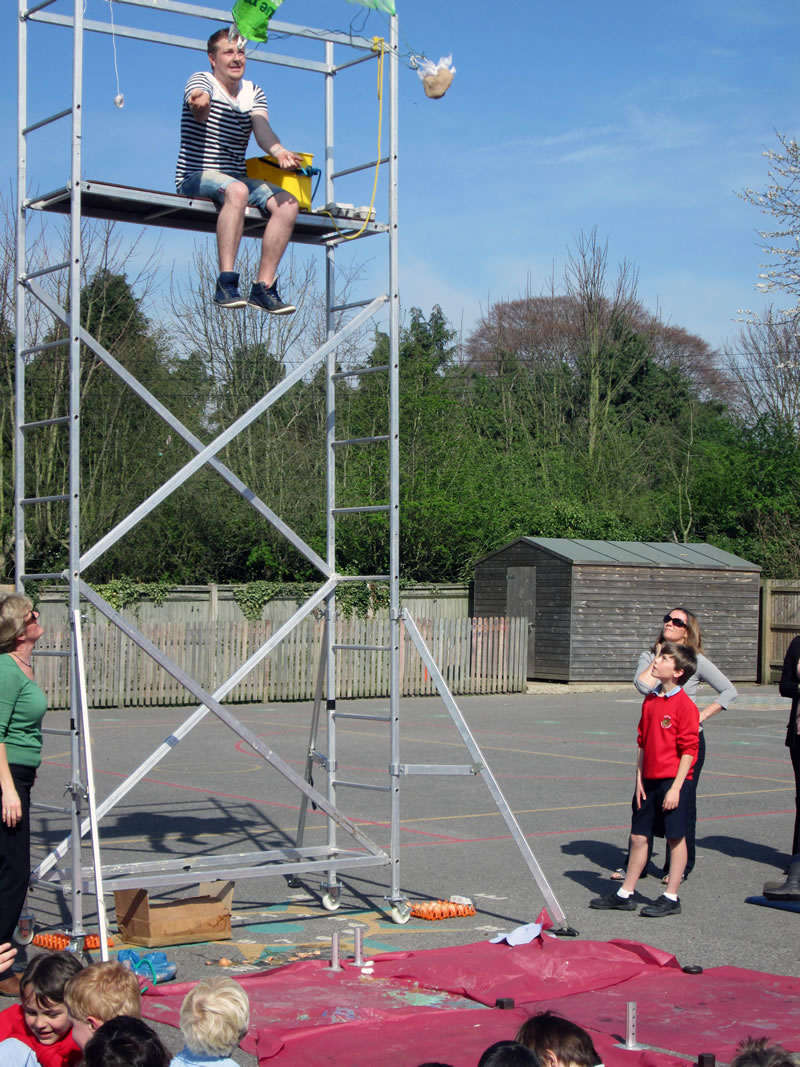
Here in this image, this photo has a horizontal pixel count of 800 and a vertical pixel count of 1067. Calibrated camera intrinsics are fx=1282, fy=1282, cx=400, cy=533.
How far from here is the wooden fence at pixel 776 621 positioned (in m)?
28.4

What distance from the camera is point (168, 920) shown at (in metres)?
7.13

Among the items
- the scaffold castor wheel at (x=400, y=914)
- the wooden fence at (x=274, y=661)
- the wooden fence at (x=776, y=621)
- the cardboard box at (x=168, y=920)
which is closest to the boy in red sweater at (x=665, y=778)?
the scaffold castor wheel at (x=400, y=914)

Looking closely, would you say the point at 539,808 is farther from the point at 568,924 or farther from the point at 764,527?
the point at 764,527

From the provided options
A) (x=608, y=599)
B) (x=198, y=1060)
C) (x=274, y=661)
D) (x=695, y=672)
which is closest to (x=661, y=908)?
(x=695, y=672)

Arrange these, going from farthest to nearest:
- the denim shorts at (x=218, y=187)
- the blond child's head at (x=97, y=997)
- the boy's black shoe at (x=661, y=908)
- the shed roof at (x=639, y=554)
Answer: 1. the shed roof at (x=639, y=554)
2. the boy's black shoe at (x=661, y=908)
3. the denim shorts at (x=218, y=187)
4. the blond child's head at (x=97, y=997)

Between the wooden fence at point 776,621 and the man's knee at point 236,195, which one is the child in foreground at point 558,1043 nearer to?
the man's knee at point 236,195

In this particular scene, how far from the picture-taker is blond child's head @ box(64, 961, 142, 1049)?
13.9 ft

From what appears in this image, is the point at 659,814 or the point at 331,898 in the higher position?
the point at 659,814

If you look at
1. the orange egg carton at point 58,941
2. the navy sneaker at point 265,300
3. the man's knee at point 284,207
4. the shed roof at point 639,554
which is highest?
the man's knee at point 284,207

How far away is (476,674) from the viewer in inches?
1017

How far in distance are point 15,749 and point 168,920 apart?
142cm

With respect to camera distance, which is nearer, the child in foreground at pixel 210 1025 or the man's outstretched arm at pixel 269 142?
the child in foreground at pixel 210 1025

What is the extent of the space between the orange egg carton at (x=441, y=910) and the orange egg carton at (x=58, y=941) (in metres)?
1.90

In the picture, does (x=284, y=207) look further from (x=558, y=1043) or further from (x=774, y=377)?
(x=774, y=377)
